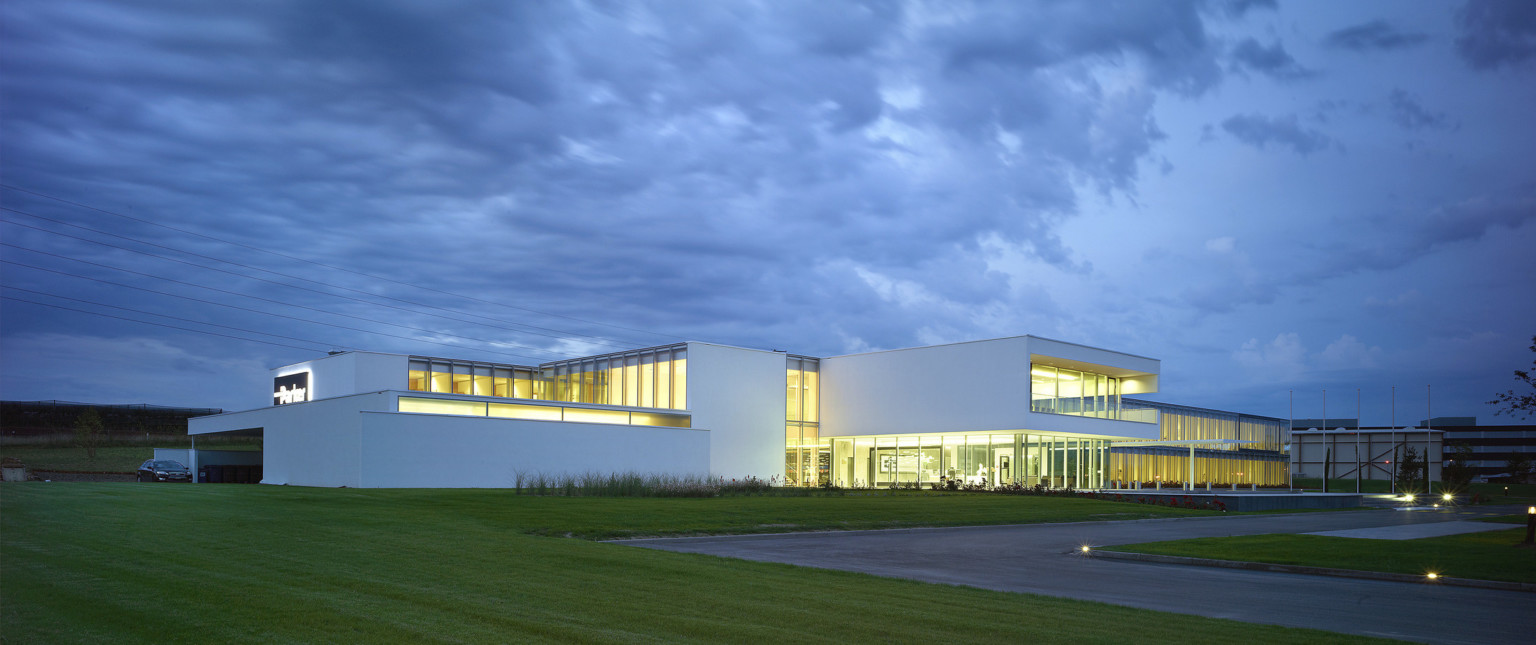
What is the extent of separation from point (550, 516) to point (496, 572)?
11.1m

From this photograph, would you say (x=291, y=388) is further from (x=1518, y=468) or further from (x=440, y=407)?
(x=1518, y=468)

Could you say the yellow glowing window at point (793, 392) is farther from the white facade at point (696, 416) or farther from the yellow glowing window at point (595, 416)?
the yellow glowing window at point (595, 416)

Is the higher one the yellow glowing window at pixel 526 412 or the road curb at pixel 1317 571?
the yellow glowing window at pixel 526 412

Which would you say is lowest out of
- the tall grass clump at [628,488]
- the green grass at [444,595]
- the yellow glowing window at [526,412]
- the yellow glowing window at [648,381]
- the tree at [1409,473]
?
→ the tree at [1409,473]

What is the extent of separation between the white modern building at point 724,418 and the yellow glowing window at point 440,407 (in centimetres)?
6

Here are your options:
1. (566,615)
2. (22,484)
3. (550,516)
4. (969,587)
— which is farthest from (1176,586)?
(22,484)

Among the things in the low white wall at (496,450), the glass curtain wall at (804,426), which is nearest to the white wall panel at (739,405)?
the glass curtain wall at (804,426)

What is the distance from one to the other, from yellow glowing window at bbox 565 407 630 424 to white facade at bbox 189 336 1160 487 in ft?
0.22

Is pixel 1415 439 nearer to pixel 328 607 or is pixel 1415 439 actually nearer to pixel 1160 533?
pixel 1160 533

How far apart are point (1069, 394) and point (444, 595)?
52656 mm

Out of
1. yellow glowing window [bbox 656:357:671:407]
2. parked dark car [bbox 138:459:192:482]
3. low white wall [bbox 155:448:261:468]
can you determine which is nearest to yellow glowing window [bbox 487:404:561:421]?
yellow glowing window [bbox 656:357:671:407]

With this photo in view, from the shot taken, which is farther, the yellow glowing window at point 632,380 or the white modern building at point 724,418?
the yellow glowing window at point 632,380

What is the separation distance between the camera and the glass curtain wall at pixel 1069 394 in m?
52.9

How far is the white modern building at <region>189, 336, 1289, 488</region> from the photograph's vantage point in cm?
4006
